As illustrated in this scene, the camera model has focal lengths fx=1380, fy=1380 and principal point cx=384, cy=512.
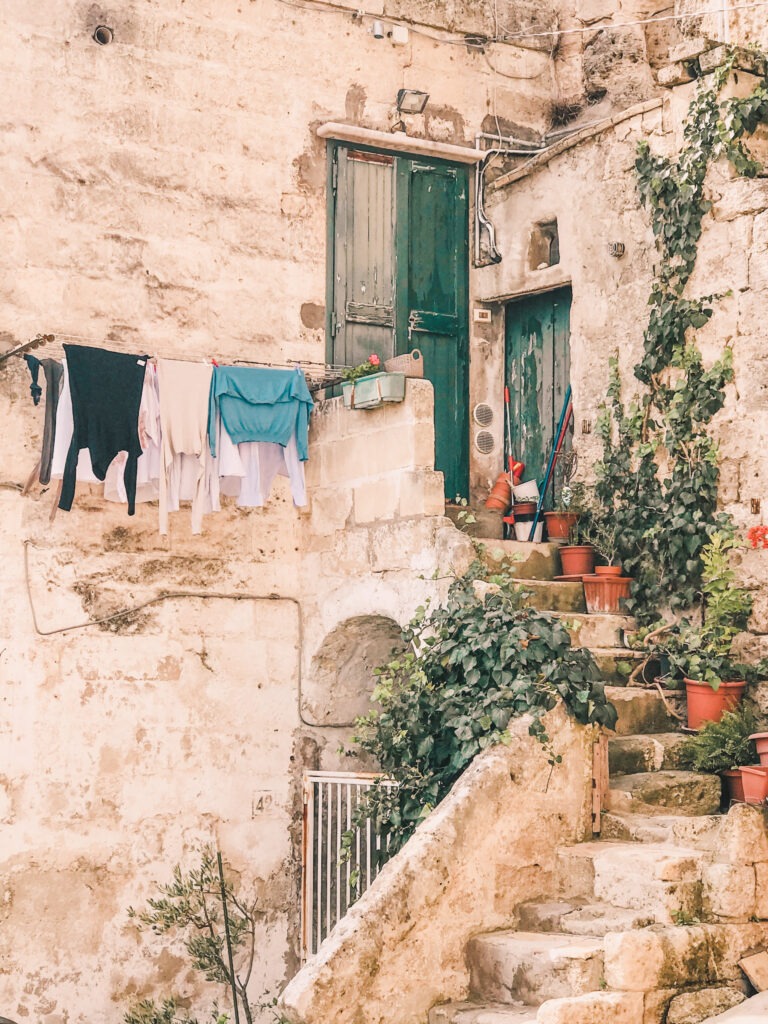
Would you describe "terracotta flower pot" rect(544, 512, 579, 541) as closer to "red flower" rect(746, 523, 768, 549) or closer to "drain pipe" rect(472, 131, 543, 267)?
"red flower" rect(746, 523, 768, 549)

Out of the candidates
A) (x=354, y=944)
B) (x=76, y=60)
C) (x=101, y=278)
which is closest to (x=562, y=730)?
(x=354, y=944)

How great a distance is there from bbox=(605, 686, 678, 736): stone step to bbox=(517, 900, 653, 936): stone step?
1.45 m

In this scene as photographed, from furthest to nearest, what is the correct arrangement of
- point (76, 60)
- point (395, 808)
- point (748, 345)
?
point (76, 60), point (748, 345), point (395, 808)

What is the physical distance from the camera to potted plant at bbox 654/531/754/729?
26.3ft

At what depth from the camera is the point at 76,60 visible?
9.12 meters

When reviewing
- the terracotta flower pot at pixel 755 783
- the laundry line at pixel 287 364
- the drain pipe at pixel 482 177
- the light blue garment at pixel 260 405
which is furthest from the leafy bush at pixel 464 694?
the drain pipe at pixel 482 177

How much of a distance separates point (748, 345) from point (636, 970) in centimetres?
412

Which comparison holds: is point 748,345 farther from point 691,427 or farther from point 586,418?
point 586,418

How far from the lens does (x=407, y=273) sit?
1033 cm

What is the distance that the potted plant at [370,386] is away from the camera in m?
8.66

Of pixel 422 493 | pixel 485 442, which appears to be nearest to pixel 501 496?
pixel 485 442

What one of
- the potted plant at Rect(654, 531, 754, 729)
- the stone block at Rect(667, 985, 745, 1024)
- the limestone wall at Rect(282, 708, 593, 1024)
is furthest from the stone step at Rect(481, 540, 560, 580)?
the stone block at Rect(667, 985, 745, 1024)

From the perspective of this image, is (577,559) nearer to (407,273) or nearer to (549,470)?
(549,470)

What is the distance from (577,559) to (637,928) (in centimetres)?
325
